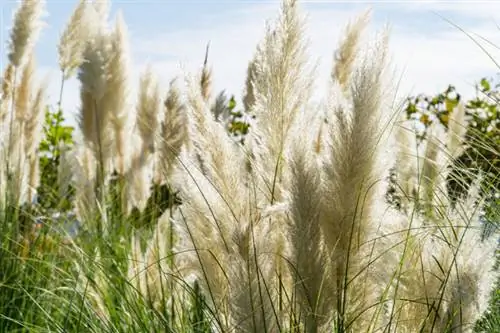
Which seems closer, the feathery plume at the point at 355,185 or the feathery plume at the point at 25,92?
the feathery plume at the point at 355,185

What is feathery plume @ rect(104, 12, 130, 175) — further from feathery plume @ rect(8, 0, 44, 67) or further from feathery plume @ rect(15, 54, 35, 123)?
feathery plume @ rect(15, 54, 35, 123)

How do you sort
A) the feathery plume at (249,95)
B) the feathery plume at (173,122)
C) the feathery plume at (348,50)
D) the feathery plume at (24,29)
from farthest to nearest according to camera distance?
the feathery plume at (24,29), the feathery plume at (173,122), the feathery plume at (249,95), the feathery plume at (348,50)

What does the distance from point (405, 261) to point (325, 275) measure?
0.39 metres

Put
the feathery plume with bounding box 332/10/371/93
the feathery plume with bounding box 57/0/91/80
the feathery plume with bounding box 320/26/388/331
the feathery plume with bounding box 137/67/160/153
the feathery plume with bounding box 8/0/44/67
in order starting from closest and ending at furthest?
the feathery plume with bounding box 320/26/388/331 < the feathery plume with bounding box 332/10/371/93 < the feathery plume with bounding box 137/67/160/153 < the feathery plume with bounding box 57/0/91/80 < the feathery plume with bounding box 8/0/44/67

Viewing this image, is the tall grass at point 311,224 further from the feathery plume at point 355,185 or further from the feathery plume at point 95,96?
the feathery plume at point 95,96

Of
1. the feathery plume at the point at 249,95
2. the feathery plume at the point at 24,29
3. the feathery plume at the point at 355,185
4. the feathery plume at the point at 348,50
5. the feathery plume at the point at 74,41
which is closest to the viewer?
the feathery plume at the point at 355,185

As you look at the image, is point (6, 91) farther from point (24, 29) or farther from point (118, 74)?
point (118, 74)

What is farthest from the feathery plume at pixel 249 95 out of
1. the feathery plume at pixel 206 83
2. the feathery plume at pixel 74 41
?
the feathery plume at pixel 74 41

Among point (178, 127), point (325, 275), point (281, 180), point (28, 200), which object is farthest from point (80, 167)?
point (325, 275)

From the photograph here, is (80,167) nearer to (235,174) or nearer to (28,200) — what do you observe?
(28,200)

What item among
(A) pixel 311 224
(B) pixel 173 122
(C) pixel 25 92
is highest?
(C) pixel 25 92

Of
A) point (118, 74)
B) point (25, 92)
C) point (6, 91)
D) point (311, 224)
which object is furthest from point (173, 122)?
point (311, 224)

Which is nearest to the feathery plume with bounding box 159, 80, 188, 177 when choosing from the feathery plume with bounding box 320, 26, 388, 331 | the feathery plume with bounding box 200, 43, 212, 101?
the feathery plume with bounding box 200, 43, 212, 101

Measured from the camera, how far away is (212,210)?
8.26 ft
